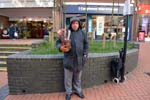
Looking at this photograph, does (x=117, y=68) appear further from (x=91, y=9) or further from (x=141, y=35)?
(x=141, y=35)

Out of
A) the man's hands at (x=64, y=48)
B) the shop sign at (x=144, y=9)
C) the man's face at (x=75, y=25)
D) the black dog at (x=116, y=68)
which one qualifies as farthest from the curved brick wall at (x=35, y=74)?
the shop sign at (x=144, y=9)

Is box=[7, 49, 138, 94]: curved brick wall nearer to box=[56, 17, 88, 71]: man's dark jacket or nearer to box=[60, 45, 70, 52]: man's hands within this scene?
box=[56, 17, 88, 71]: man's dark jacket

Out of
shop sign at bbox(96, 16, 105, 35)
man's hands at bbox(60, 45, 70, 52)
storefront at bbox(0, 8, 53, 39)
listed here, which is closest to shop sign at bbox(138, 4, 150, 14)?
shop sign at bbox(96, 16, 105, 35)

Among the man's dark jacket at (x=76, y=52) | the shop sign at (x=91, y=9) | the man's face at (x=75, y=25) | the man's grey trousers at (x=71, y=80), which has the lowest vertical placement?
the man's grey trousers at (x=71, y=80)

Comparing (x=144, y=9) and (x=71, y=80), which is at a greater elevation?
(x=144, y=9)

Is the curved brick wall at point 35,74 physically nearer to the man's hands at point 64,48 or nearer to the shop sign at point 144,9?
the man's hands at point 64,48

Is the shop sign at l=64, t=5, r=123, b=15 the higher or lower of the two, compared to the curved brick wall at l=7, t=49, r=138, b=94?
higher

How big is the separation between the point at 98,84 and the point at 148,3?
16.4 metres

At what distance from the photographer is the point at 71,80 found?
4.63 m

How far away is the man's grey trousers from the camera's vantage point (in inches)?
178

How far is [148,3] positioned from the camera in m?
19.4

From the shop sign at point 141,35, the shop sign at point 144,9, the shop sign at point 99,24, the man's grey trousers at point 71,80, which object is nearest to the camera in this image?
the man's grey trousers at point 71,80

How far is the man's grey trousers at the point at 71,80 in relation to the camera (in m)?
4.53

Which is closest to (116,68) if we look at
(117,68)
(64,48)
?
(117,68)
